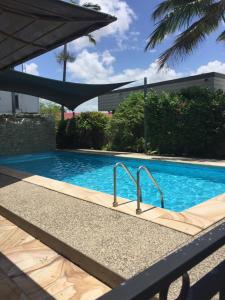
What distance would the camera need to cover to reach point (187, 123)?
12.7m

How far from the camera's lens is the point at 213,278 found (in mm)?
1101

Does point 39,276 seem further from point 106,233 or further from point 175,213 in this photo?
point 175,213

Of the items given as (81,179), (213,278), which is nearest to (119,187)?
(81,179)

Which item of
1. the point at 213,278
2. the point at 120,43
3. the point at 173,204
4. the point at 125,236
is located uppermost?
the point at 120,43

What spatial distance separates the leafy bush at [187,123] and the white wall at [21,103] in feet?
64.2

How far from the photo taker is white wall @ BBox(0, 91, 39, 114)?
2946 cm

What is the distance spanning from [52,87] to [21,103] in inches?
734

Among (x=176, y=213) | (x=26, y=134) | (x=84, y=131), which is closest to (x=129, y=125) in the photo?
(x=84, y=131)

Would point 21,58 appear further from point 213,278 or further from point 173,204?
point 213,278

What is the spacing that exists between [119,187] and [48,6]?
21.9 ft

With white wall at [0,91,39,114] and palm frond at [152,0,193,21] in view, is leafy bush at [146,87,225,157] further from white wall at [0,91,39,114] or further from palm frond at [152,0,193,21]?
white wall at [0,91,39,114]

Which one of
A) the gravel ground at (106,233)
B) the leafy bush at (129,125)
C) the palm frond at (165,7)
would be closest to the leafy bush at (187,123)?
the leafy bush at (129,125)

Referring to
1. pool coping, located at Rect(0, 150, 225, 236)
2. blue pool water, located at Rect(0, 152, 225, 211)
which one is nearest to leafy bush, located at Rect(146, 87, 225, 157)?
blue pool water, located at Rect(0, 152, 225, 211)

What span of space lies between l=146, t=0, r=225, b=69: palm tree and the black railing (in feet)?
40.8
